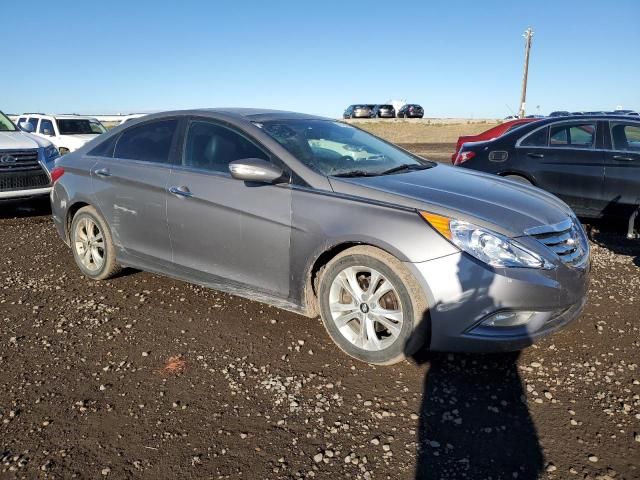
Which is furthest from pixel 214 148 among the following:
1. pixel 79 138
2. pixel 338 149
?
pixel 79 138

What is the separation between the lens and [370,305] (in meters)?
3.32

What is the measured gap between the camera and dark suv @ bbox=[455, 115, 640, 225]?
6.64 meters

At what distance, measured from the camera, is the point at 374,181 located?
361 cm

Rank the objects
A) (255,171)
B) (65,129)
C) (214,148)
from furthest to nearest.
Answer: (65,129) → (214,148) → (255,171)

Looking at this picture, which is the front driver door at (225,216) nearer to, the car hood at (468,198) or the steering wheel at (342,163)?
the steering wheel at (342,163)

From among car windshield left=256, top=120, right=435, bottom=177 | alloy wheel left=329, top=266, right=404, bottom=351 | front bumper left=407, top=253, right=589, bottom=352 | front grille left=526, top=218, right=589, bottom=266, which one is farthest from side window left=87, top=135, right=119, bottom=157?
front grille left=526, top=218, right=589, bottom=266

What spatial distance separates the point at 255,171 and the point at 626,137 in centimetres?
553

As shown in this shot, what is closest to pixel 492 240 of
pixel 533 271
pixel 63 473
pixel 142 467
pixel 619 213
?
pixel 533 271

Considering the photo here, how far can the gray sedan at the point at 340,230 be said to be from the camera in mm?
3064

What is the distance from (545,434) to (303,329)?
6.02ft

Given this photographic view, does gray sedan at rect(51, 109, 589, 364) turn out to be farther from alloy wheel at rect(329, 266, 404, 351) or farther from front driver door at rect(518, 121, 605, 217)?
front driver door at rect(518, 121, 605, 217)

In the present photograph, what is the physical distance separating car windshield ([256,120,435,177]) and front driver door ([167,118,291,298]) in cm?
27

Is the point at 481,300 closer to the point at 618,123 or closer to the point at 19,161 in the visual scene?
the point at 618,123

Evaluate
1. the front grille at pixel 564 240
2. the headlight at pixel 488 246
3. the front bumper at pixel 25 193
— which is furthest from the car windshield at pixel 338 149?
the front bumper at pixel 25 193
